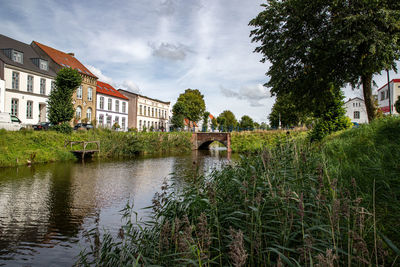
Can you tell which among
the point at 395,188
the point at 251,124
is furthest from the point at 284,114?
the point at 251,124

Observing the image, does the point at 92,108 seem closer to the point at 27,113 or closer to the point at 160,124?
the point at 27,113

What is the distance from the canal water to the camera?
498 cm

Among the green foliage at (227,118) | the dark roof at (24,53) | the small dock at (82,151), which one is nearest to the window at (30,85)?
the dark roof at (24,53)

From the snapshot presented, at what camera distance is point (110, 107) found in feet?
133

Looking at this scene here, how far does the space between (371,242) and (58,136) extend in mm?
22809

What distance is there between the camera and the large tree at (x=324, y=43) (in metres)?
11.1

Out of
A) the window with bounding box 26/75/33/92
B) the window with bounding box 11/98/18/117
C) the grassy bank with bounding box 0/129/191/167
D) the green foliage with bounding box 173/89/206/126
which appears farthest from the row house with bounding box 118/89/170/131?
the window with bounding box 11/98/18/117

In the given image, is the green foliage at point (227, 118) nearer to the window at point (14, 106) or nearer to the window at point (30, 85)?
the window at point (30, 85)

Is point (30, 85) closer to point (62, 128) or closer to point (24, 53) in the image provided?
point (24, 53)

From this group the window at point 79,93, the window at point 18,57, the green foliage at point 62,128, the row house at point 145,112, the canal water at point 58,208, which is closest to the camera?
the canal water at point 58,208

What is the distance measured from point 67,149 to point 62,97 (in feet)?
17.2

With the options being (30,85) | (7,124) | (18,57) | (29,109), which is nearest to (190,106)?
(30,85)

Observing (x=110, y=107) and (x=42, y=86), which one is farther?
(x=110, y=107)

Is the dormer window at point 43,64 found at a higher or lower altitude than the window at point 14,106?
higher
